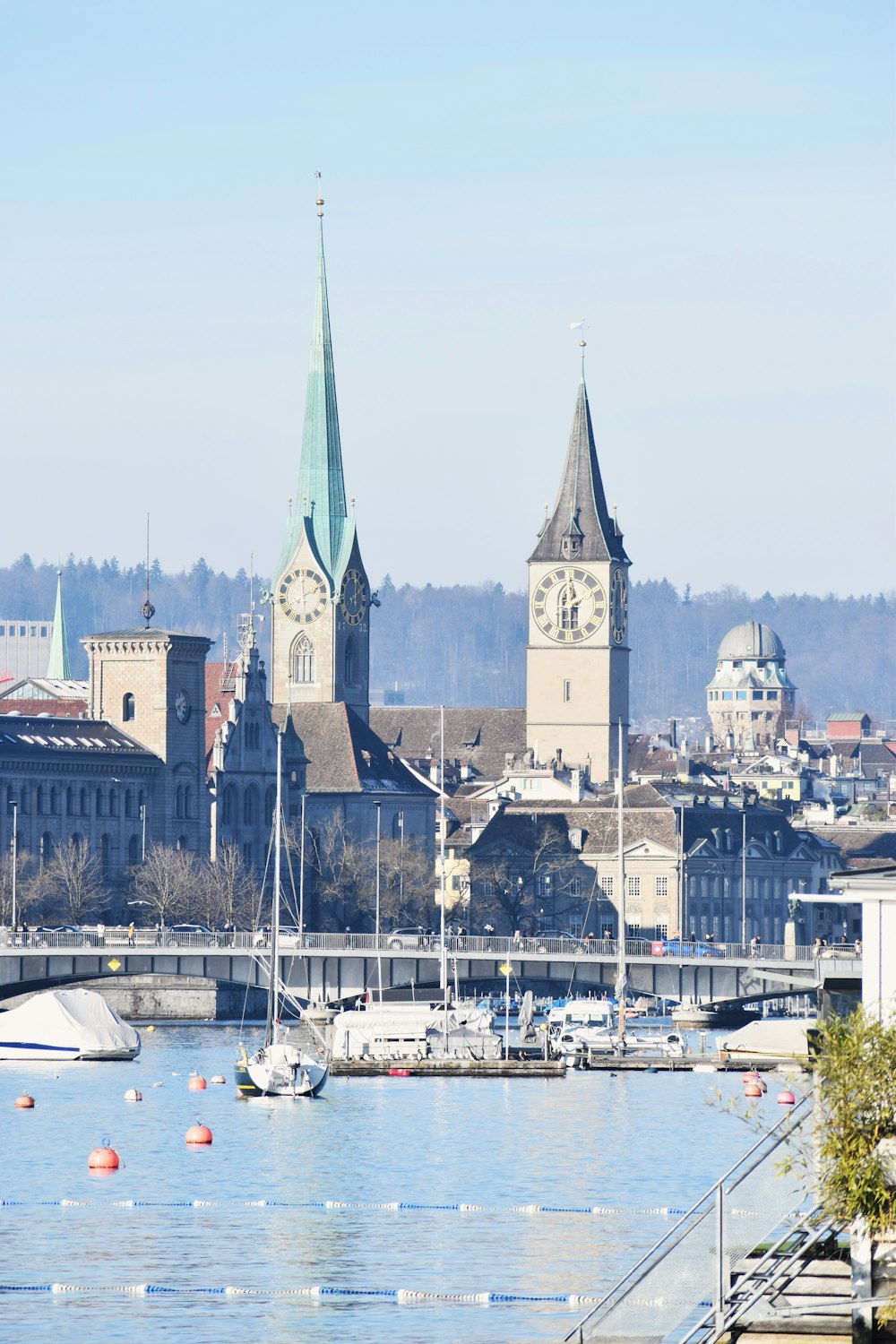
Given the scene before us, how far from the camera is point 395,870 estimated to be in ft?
556

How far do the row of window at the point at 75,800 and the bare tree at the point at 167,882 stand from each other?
3.76 m

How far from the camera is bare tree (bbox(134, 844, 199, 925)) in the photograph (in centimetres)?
15500

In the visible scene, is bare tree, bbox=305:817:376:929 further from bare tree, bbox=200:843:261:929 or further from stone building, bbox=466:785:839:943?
stone building, bbox=466:785:839:943

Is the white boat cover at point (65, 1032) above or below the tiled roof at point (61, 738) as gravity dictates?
below

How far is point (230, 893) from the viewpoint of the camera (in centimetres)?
15550

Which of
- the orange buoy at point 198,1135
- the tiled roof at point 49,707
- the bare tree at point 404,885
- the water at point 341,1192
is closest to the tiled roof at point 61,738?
the tiled roof at point 49,707

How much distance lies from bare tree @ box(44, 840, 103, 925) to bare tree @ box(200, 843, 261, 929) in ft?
16.7

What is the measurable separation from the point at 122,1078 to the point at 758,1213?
208 ft

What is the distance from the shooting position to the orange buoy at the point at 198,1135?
76312 millimetres

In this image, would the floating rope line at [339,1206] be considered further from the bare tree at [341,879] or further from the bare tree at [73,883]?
the bare tree at [341,879]

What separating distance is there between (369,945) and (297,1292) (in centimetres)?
8577

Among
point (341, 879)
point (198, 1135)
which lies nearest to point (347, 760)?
point (341, 879)

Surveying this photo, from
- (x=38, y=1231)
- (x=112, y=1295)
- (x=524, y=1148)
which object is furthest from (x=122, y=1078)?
(x=112, y=1295)

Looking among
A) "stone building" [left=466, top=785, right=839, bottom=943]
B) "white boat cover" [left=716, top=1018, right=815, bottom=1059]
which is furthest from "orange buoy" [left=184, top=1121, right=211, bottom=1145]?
"stone building" [left=466, top=785, right=839, bottom=943]
